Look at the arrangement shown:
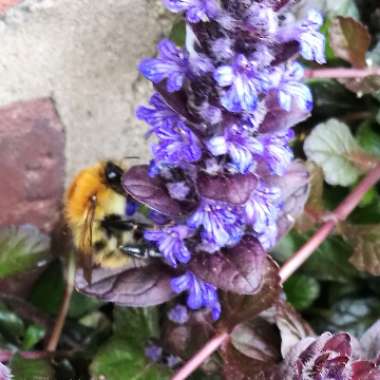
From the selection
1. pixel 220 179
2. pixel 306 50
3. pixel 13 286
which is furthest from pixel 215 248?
pixel 13 286

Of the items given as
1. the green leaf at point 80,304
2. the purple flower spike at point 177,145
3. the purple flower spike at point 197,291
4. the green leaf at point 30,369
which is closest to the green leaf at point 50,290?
the green leaf at point 80,304

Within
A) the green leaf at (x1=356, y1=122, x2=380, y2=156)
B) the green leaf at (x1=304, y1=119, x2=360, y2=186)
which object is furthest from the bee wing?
the green leaf at (x1=356, y1=122, x2=380, y2=156)

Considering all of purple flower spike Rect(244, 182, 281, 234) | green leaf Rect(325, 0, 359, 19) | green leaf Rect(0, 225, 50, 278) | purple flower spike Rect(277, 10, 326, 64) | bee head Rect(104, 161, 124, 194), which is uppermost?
purple flower spike Rect(277, 10, 326, 64)

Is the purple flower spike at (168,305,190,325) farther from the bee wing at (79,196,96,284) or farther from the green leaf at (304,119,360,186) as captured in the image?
the green leaf at (304,119,360,186)

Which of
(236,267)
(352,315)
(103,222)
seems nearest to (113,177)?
(103,222)

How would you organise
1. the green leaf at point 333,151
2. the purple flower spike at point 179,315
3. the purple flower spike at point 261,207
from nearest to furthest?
the purple flower spike at point 261,207 < the purple flower spike at point 179,315 < the green leaf at point 333,151

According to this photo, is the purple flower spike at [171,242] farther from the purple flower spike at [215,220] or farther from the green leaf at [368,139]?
the green leaf at [368,139]

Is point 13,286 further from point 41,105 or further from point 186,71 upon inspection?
point 186,71
